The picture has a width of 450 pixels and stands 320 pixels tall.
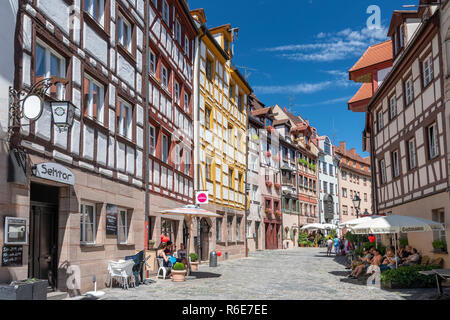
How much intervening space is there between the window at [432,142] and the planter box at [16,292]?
1229 cm

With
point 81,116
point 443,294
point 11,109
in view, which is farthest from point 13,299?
point 443,294

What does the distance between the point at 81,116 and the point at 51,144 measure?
1.63 m

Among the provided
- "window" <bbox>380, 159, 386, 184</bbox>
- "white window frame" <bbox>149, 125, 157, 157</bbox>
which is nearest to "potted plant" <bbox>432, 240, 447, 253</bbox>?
"window" <bbox>380, 159, 386, 184</bbox>

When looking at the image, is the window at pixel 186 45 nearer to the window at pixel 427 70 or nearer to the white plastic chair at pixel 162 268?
the white plastic chair at pixel 162 268

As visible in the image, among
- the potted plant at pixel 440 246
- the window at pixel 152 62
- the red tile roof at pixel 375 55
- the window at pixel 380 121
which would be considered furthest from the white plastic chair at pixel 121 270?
the red tile roof at pixel 375 55

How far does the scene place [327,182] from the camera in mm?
61094

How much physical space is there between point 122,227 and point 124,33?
6.00 m

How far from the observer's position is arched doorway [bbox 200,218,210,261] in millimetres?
26312

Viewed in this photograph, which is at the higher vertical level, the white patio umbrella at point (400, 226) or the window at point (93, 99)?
the window at point (93, 99)

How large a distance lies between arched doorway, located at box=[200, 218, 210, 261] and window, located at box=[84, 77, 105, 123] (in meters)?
13.8

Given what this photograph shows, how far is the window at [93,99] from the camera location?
1264 cm

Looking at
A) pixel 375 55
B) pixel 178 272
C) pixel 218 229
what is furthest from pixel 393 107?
pixel 218 229

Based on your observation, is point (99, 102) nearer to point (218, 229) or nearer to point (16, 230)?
point (16, 230)

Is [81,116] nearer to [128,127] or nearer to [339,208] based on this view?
[128,127]
